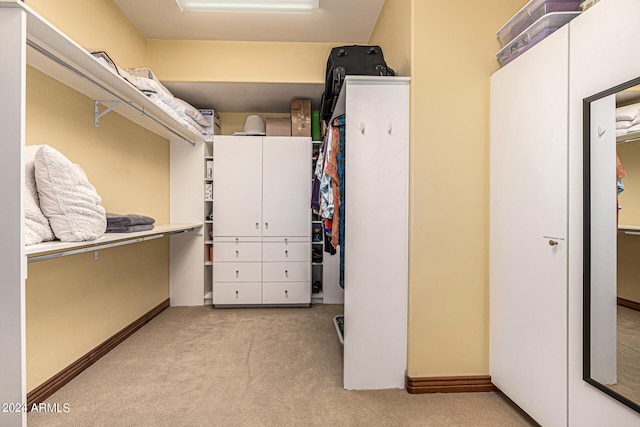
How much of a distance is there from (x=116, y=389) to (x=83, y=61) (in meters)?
1.83

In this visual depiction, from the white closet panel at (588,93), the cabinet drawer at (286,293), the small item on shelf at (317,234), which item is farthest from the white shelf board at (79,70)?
the white closet panel at (588,93)

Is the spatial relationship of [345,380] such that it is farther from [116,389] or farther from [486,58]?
[486,58]

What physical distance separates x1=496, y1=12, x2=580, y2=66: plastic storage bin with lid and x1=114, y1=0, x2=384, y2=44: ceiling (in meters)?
1.19

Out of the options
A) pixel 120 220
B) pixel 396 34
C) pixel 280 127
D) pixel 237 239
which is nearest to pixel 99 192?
pixel 120 220

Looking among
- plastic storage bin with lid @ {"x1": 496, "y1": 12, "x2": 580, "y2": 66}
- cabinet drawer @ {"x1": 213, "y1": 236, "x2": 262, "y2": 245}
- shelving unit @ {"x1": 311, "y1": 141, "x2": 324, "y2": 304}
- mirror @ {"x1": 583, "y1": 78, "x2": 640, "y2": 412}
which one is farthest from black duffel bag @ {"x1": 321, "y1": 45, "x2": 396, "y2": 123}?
cabinet drawer @ {"x1": 213, "y1": 236, "x2": 262, "y2": 245}

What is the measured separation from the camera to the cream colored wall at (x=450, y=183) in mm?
1849

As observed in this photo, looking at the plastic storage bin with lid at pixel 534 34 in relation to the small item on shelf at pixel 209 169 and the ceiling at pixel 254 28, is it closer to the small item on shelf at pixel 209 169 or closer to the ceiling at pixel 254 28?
the ceiling at pixel 254 28

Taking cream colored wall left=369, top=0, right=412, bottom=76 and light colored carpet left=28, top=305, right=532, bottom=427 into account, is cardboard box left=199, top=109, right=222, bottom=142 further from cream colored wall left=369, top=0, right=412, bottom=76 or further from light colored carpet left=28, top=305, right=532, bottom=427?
light colored carpet left=28, top=305, right=532, bottom=427

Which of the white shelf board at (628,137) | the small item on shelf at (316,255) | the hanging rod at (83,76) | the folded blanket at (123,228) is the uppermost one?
the hanging rod at (83,76)

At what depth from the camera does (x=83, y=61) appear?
154 centimetres

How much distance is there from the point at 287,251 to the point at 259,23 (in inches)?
86.5

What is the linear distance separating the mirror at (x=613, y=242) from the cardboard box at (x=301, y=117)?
2.61 m

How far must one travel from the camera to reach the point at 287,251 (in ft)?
11.3

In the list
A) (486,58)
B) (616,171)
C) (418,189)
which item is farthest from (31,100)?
(616,171)
